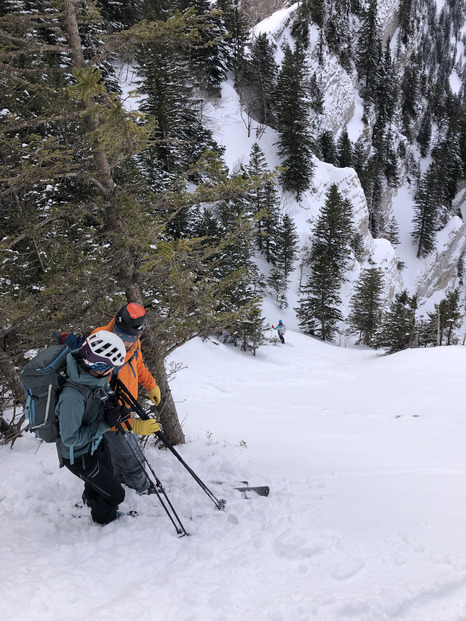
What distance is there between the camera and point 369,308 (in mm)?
36125

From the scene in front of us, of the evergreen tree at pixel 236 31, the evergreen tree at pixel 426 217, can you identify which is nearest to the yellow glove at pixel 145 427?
the evergreen tree at pixel 236 31

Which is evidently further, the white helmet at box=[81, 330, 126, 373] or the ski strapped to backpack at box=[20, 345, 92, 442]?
the white helmet at box=[81, 330, 126, 373]

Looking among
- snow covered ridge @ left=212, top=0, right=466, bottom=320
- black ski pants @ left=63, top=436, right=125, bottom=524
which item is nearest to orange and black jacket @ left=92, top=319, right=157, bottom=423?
black ski pants @ left=63, top=436, right=125, bottom=524

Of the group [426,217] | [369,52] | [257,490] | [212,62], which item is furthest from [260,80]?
[257,490]

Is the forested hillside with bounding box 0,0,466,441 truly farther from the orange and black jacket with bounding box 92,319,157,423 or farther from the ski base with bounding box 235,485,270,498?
the ski base with bounding box 235,485,270,498

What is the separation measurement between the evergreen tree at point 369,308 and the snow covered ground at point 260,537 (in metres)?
29.9

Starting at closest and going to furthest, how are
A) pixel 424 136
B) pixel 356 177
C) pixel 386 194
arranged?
pixel 356 177
pixel 386 194
pixel 424 136

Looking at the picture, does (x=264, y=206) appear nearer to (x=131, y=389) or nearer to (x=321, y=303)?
(x=321, y=303)

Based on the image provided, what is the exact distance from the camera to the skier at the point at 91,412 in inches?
122

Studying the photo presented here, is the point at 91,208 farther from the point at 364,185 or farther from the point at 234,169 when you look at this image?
the point at 364,185

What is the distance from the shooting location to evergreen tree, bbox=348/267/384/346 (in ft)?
117

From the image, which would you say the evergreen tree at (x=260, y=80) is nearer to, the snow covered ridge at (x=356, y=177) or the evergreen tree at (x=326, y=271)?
the snow covered ridge at (x=356, y=177)

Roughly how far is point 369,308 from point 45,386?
36639 mm

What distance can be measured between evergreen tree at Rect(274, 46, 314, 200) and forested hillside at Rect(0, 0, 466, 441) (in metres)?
0.22
